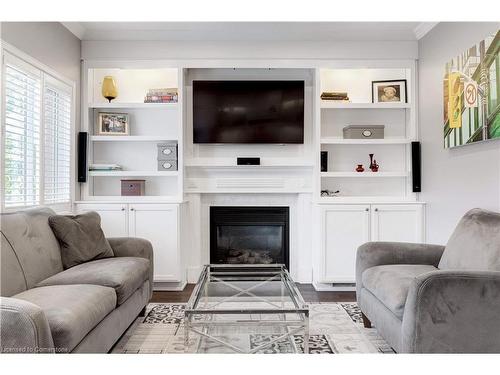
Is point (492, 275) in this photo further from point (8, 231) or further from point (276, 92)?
point (276, 92)

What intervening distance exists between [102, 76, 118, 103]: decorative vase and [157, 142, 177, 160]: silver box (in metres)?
0.75

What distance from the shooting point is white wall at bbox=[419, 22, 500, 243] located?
2.86 metres

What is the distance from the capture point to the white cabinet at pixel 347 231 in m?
3.94

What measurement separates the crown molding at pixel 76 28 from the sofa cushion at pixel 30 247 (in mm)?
1973

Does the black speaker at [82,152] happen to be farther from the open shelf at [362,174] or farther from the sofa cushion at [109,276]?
the open shelf at [362,174]

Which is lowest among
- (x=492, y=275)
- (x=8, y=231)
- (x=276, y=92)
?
(x=492, y=275)

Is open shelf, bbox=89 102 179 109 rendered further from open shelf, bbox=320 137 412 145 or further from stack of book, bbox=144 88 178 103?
open shelf, bbox=320 137 412 145

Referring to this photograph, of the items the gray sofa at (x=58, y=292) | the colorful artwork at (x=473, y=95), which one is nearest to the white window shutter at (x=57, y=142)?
the gray sofa at (x=58, y=292)

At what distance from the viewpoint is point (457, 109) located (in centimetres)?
321

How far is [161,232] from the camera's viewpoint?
3.91m

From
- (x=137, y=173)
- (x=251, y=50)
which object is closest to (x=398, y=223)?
(x=251, y=50)

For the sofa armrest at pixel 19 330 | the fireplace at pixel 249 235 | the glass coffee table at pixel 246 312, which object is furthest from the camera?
the fireplace at pixel 249 235

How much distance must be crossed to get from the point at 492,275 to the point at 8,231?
8.46ft

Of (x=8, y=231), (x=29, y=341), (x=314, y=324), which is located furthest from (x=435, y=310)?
(x=8, y=231)
